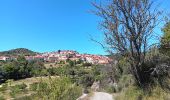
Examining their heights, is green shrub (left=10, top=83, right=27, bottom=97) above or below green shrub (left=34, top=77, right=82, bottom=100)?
below

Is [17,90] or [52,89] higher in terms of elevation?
[52,89]

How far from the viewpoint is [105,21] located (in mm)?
11750

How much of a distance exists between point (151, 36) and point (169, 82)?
199cm

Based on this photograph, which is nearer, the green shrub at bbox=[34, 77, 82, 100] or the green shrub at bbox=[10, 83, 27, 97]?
the green shrub at bbox=[34, 77, 82, 100]

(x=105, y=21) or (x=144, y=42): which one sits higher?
(x=105, y=21)

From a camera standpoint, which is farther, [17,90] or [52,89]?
[17,90]

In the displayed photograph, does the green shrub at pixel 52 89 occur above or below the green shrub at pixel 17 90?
above

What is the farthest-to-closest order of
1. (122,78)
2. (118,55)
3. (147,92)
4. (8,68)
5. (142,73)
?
1. (8,68)
2. (122,78)
3. (118,55)
4. (142,73)
5. (147,92)

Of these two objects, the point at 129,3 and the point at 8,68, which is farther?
the point at 8,68

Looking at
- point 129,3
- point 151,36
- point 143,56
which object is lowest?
point 143,56

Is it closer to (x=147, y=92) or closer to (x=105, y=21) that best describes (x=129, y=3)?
(x=105, y=21)

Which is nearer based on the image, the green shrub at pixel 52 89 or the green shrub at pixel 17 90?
the green shrub at pixel 52 89

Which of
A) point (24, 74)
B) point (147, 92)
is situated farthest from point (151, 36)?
point (24, 74)

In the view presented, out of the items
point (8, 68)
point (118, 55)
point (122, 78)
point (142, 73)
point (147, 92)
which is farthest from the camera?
point (8, 68)
